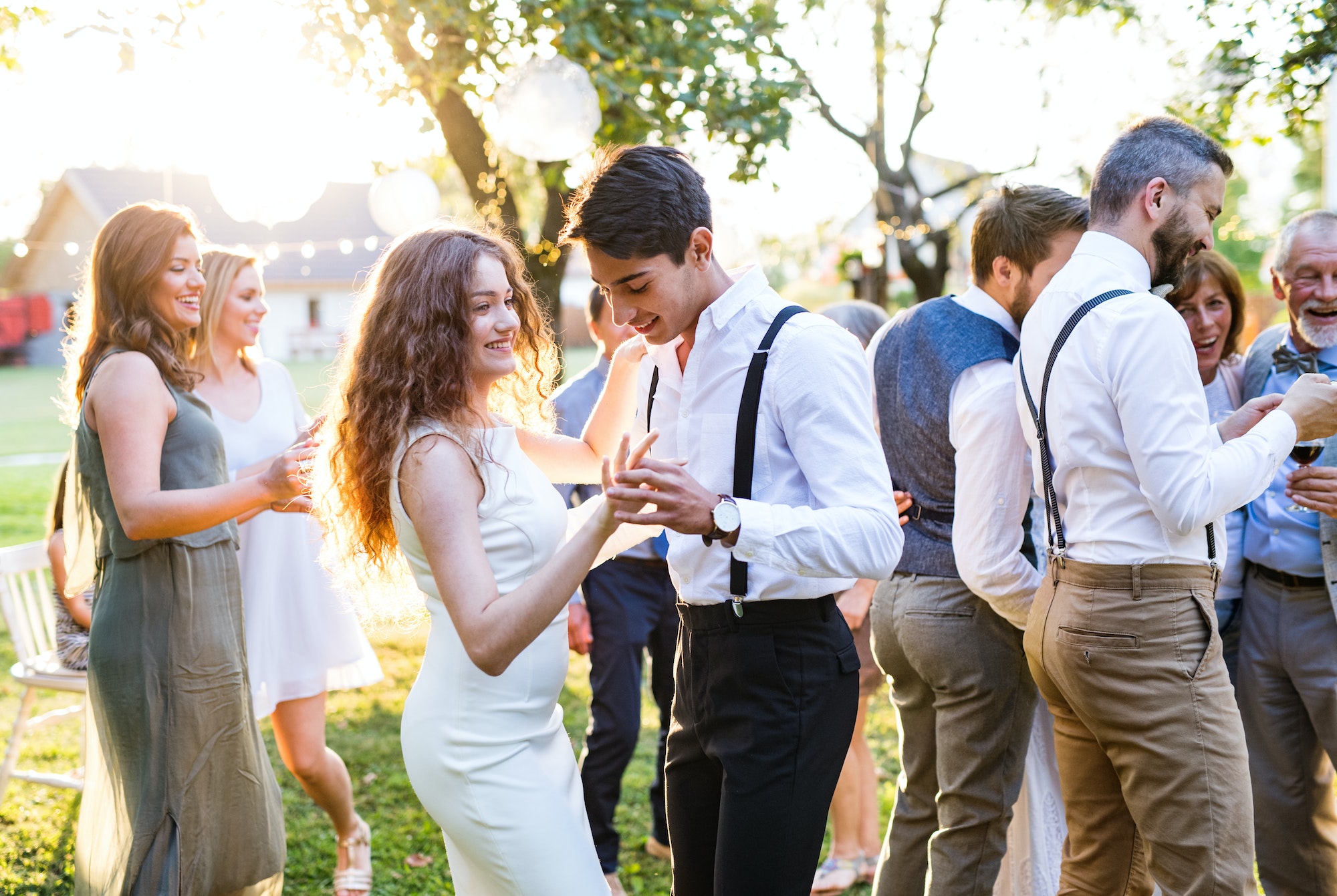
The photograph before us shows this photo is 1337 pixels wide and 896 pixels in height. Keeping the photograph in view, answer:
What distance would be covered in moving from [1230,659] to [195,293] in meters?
3.30

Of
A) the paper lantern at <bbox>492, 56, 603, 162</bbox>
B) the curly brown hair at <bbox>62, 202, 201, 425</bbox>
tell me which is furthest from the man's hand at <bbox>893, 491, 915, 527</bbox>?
the paper lantern at <bbox>492, 56, 603, 162</bbox>

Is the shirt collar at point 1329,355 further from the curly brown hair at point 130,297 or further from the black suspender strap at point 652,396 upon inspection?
the curly brown hair at point 130,297

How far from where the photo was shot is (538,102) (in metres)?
4.89

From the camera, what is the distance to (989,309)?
277 centimetres

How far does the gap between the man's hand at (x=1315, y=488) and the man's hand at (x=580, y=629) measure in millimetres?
2367

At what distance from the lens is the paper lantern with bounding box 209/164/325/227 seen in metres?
6.09

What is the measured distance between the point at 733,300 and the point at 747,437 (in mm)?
285

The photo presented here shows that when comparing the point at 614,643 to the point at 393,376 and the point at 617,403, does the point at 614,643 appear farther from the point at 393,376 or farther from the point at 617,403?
the point at 393,376

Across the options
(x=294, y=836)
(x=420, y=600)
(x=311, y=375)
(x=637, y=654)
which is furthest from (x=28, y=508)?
(x=420, y=600)

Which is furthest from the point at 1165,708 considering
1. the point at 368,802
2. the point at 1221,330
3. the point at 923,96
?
the point at 923,96

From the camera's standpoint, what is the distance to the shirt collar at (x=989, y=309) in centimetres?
275

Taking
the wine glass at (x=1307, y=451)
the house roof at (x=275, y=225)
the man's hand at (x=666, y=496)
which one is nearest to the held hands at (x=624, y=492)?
the man's hand at (x=666, y=496)

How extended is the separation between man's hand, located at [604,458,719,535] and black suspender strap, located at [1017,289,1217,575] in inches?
35.0

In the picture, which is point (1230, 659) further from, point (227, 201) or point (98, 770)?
point (227, 201)
